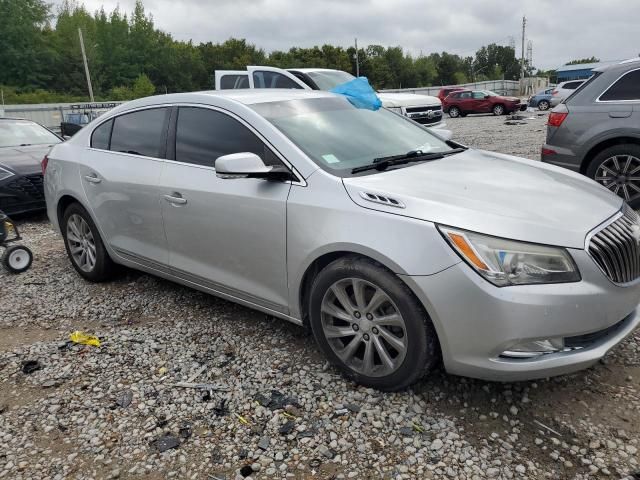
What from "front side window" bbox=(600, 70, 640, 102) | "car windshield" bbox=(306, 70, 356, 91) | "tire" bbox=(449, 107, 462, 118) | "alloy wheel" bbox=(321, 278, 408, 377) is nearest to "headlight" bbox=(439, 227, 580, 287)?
"alloy wheel" bbox=(321, 278, 408, 377)

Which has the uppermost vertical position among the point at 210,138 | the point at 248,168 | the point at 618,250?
the point at 210,138

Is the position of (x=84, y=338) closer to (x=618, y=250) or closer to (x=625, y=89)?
(x=618, y=250)

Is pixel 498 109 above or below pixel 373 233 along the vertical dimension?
above

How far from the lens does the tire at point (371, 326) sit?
8.30ft

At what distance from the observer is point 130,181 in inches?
155

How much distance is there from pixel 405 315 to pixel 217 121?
1.86m

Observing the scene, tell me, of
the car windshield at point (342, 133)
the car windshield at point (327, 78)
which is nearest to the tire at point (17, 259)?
the car windshield at point (342, 133)

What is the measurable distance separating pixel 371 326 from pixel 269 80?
874cm

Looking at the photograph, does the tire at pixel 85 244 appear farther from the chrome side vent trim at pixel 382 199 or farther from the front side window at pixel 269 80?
the front side window at pixel 269 80

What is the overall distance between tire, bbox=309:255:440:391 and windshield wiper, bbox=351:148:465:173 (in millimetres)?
641

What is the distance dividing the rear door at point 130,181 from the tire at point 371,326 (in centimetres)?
152

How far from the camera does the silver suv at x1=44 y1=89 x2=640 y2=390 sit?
7.73ft

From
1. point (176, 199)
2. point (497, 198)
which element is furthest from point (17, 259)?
point (497, 198)

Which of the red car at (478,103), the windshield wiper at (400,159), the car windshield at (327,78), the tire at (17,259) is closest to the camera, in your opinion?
the windshield wiper at (400,159)
